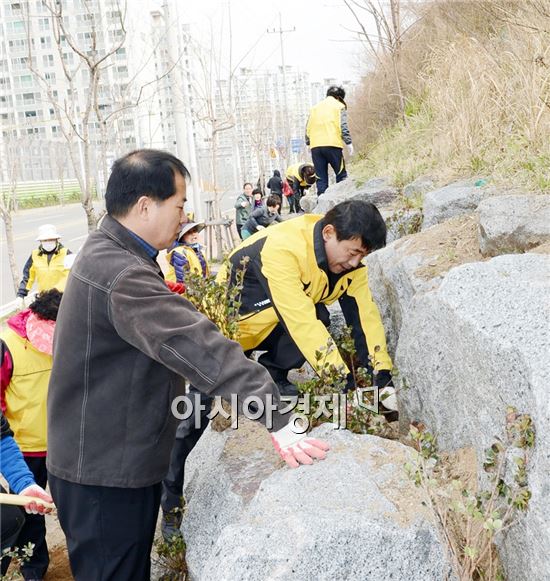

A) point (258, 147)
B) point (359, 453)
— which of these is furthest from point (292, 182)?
point (359, 453)

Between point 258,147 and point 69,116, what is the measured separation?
15.9m

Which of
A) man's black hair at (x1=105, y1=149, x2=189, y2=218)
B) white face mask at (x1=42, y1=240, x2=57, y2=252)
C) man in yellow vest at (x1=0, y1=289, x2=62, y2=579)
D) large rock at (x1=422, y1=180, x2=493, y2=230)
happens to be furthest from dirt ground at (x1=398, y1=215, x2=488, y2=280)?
white face mask at (x1=42, y1=240, x2=57, y2=252)

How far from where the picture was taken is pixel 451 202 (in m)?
4.64

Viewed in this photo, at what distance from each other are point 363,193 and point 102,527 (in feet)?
17.5

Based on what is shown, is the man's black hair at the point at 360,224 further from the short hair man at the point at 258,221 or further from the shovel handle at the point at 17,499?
the short hair man at the point at 258,221

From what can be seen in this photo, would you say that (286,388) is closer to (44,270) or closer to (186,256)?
(186,256)

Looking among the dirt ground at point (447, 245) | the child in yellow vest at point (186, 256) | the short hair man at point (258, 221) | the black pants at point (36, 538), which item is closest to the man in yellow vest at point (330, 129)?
the short hair man at point (258, 221)

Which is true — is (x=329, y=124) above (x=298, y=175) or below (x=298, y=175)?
above

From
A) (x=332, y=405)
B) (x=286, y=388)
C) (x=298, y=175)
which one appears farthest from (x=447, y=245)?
(x=298, y=175)

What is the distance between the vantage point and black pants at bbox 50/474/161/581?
2.16 m

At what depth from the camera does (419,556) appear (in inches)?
71.1

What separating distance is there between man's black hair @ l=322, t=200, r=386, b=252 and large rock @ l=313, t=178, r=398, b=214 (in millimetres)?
3263

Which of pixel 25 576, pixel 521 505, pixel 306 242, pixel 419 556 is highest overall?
pixel 306 242

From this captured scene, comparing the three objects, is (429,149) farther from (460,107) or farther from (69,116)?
(69,116)
